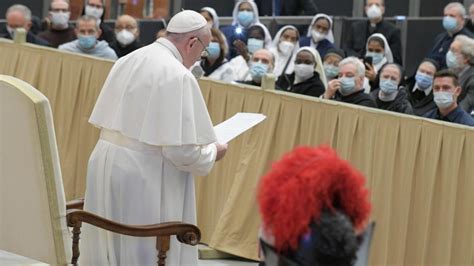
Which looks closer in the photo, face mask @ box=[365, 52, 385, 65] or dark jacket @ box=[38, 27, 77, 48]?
face mask @ box=[365, 52, 385, 65]

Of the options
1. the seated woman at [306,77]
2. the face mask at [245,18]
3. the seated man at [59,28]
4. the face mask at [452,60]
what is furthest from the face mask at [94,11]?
the face mask at [452,60]

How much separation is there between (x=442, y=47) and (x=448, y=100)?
2.94 metres

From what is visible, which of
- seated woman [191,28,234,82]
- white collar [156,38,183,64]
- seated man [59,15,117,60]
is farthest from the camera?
seated man [59,15,117,60]

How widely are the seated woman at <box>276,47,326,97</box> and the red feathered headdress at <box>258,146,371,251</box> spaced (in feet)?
21.4

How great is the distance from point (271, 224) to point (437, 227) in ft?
13.8

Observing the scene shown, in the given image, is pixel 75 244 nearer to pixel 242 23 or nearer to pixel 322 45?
pixel 322 45

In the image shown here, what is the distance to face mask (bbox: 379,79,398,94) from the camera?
9.42m

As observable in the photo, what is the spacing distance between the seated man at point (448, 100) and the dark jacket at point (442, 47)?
8.19 ft

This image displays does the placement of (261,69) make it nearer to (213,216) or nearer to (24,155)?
(213,216)

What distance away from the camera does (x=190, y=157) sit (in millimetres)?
5375

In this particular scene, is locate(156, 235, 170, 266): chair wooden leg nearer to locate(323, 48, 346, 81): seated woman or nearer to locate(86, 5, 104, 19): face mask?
locate(323, 48, 346, 81): seated woman

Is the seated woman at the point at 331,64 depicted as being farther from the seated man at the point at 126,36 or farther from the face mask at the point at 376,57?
the seated man at the point at 126,36

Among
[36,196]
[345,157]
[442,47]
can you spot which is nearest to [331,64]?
[442,47]

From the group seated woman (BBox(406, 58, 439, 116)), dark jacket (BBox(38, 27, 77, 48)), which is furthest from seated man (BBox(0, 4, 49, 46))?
seated woman (BBox(406, 58, 439, 116))
